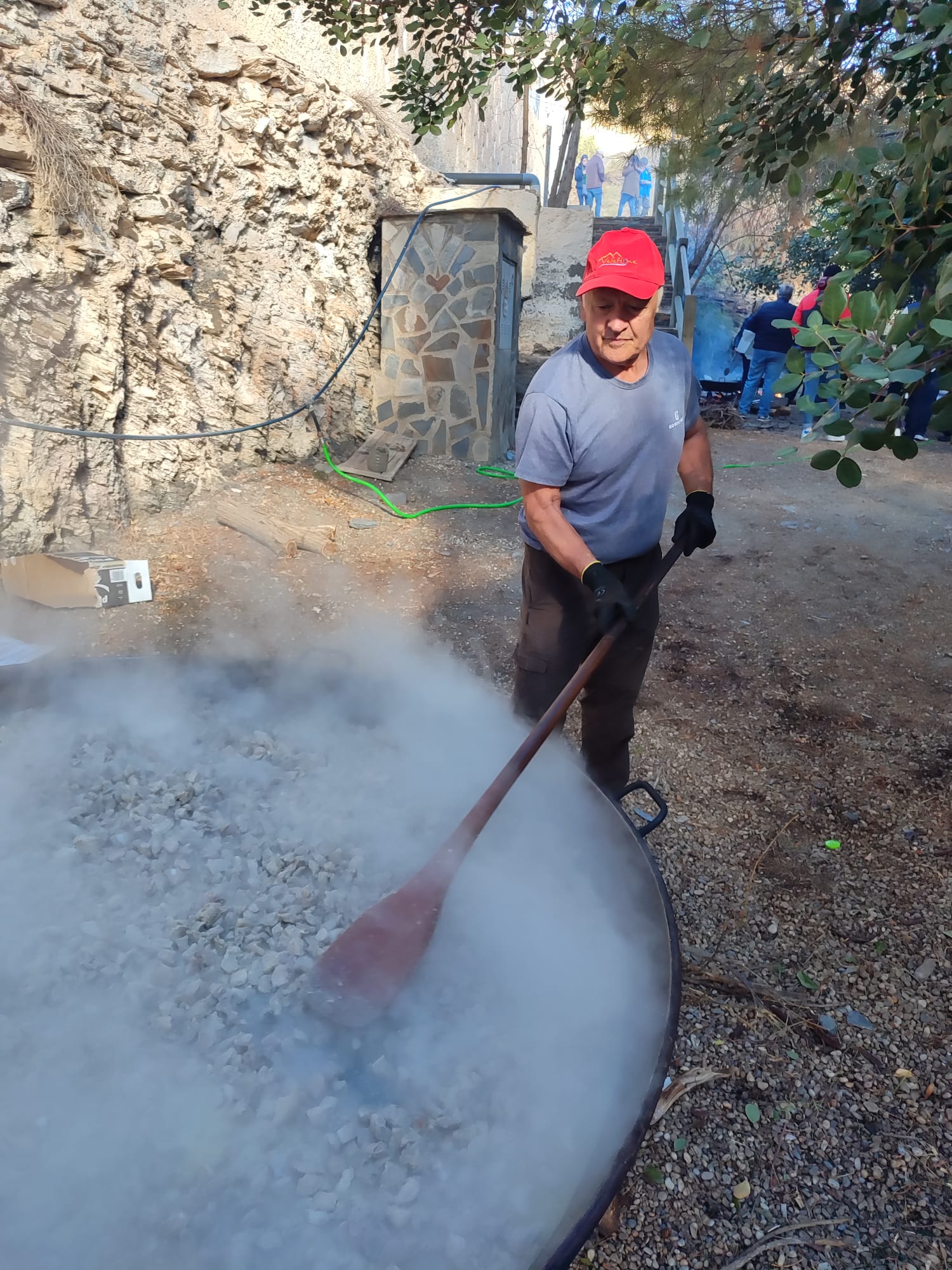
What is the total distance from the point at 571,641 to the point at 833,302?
132cm

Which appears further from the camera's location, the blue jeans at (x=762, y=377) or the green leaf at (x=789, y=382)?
the blue jeans at (x=762, y=377)

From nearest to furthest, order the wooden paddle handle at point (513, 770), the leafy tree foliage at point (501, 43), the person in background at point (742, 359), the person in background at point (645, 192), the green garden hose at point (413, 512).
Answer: the wooden paddle handle at point (513, 770), the leafy tree foliage at point (501, 43), the green garden hose at point (413, 512), the person in background at point (742, 359), the person in background at point (645, 192)

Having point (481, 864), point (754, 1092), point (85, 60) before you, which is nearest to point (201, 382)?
point (85, 60)

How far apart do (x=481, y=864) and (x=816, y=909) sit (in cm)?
143

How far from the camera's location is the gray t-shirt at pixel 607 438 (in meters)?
2.08

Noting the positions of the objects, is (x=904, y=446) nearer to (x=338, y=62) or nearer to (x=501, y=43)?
(x=501, y=43)

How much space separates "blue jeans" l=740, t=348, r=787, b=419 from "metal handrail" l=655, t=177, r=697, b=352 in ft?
3.22

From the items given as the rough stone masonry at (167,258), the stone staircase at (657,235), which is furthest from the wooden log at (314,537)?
the stone staircase at (657,235)

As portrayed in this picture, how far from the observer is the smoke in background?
3.57ft

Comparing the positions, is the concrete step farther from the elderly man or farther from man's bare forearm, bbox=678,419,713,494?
the elderly man

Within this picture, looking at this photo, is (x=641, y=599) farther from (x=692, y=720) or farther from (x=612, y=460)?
(x=692, y=720)

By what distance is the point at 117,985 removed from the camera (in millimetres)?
1388

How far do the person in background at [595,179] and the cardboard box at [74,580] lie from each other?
14736mm

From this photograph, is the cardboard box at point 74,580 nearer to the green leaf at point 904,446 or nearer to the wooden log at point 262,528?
the wooden log at point 262,528
